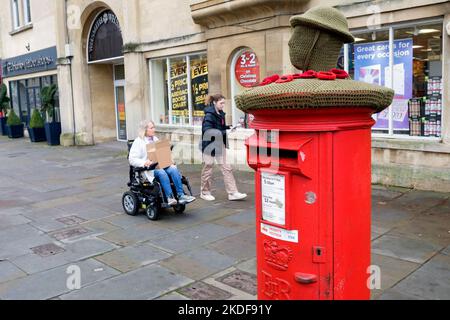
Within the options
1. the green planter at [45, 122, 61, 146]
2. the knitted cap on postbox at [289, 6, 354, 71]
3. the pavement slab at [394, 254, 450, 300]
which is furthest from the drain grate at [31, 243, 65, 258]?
the green planter at [45, 122, 61, 146]

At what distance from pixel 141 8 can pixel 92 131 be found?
5687 mm

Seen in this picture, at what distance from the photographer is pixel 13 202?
8391 mm

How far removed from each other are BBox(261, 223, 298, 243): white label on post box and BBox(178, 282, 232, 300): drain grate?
155cm

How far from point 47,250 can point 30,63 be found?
16.7 metres

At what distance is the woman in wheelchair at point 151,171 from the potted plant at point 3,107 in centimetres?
1812

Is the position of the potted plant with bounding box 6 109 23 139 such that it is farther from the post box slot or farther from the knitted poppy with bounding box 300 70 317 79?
the knitted poppy with bounding box 300 70 317 79

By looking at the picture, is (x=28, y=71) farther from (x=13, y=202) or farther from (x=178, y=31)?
(x=13, y=202)

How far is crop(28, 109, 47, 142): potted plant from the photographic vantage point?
62.4ft

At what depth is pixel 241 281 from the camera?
446 centimetres

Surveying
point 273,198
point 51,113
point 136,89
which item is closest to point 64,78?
point 51,113

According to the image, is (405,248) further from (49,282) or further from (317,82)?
(49,282)

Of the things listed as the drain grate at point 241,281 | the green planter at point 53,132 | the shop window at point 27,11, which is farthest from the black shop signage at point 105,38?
the drain grate at point 241,281
